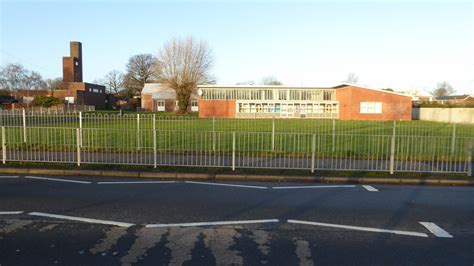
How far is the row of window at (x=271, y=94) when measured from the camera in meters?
49.0

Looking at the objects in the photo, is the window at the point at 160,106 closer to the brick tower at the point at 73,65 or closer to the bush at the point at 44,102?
the brick tower at the point at 73,65

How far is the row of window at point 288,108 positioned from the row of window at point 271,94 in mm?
894

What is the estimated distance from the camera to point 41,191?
22.8 ft

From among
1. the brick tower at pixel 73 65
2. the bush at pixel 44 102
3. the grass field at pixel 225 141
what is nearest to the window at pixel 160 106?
the brick tower at pixel 73 65

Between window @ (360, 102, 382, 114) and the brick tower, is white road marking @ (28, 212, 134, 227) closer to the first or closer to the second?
window @ (360, 102, 382, 114)

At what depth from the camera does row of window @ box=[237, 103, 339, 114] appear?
159 ft

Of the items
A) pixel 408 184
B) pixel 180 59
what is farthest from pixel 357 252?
pixel 180 59

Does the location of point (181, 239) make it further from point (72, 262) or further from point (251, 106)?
point (251, 106)

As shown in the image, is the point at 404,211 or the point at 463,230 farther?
the point at 404,211

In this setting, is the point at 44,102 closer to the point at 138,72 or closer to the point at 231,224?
the point at 138,72

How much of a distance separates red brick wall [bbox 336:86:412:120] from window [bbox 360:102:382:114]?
0.39 metres

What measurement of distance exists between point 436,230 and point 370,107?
4299 centimetres

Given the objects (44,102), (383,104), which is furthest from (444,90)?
(44,102)

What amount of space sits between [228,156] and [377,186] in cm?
484
